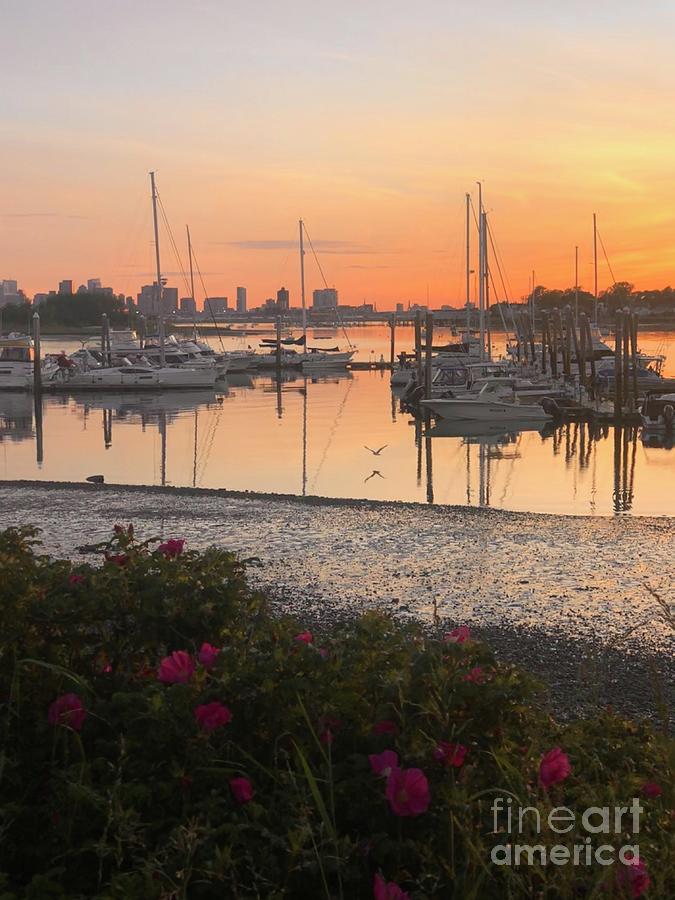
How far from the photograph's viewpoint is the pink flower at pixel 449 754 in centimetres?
361

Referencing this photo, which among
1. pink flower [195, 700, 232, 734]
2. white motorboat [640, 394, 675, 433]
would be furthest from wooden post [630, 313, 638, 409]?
pink flower [195, 700, 232, 734]

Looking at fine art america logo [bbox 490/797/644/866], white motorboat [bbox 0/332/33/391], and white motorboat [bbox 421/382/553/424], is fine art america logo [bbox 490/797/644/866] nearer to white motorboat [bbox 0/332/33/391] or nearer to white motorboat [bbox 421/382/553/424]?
white motorboat [bbox 421/382/553/424]

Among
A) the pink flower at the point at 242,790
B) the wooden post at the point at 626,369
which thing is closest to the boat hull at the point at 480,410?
the wooden post at the point at 626,369

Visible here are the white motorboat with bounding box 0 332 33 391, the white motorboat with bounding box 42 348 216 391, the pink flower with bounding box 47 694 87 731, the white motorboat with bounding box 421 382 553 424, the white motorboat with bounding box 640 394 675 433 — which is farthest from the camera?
the white motorboat with bounding box 42 348 216 391

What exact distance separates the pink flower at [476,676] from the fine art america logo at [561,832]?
392mm

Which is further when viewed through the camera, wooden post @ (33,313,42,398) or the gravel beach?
wooden post @ (33,313,42,398)

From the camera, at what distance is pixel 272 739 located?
3979mm

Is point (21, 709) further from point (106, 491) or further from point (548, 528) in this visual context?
point (106, 491)

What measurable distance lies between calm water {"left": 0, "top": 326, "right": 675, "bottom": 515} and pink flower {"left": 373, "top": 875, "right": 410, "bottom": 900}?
2031 cm

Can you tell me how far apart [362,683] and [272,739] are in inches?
15.2

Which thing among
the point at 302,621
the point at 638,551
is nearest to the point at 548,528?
the point at 638,551

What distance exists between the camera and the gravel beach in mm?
10227

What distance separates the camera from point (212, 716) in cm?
374

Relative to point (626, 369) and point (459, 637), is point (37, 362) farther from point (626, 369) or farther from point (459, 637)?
point (459, 637)
